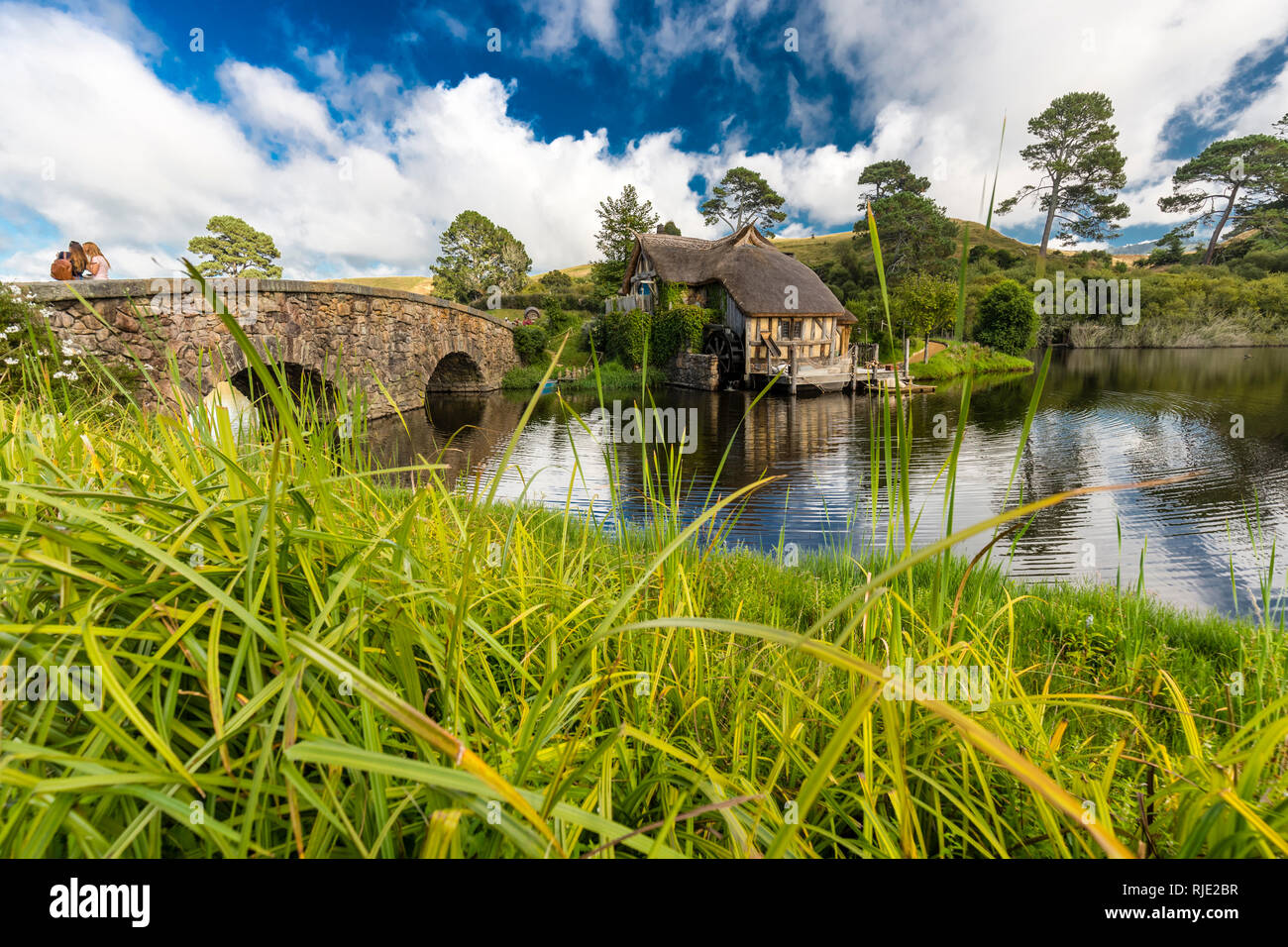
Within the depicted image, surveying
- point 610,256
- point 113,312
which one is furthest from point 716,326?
point 113,312

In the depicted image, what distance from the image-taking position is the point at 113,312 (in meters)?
8.77

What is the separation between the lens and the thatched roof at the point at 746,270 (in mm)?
26109

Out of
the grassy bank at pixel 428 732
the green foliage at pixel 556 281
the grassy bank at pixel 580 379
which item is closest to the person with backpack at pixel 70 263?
the grassy bank at pixel 428 732

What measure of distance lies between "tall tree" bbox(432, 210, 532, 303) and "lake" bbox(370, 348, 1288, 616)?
27.4 m

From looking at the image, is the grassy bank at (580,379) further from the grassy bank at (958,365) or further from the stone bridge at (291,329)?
the grassy bank at (958,365)

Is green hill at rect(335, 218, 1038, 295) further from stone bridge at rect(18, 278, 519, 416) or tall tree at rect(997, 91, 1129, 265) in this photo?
stone bridge at rect(18, 278, 519, 416)

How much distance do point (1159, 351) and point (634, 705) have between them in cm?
4478

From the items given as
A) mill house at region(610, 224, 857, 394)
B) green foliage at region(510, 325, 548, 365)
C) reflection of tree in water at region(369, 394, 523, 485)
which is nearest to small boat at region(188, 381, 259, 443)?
reflection of tree in water at region(369, 394, 523, 485)

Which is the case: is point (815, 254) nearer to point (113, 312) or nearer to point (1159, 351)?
point (1159, 351)

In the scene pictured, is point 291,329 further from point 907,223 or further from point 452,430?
point 907,223

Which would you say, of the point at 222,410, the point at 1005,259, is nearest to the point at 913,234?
the point at 1005,259

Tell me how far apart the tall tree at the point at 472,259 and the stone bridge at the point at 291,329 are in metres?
25.0

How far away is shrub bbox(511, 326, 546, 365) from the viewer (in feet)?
85.5

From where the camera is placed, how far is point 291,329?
13062 mm
